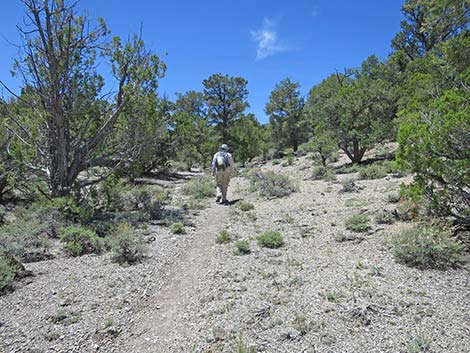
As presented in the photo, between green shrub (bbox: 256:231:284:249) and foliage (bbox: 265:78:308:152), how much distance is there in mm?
31968

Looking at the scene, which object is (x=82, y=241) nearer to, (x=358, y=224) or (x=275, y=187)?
(x=358, y=224)

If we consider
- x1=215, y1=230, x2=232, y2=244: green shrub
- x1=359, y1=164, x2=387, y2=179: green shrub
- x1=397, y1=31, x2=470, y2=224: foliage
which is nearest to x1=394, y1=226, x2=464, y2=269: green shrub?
x1=397, y1=31, x2=470, y2=224: foliage

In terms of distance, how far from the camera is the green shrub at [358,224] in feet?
23.4

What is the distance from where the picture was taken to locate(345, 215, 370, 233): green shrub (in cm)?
714

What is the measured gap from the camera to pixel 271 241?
22.7 feet

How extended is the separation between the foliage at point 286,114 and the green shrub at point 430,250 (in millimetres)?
33124

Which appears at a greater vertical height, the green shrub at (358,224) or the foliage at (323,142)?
the foliage at (323,142)

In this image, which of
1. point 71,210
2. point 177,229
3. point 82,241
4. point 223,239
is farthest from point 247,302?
point 71,210

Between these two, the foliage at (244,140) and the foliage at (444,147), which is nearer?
the foliage at (444,147)

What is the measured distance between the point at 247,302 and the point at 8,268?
4193mm

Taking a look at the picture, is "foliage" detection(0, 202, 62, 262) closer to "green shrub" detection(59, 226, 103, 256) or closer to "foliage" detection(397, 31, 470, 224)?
"green shrub" detection(59, 226, 103, 256)

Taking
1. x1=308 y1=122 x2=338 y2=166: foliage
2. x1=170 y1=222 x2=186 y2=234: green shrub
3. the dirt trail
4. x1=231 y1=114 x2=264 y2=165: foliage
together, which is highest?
x1=231 y1=114 x2=264 y2=165: foliage

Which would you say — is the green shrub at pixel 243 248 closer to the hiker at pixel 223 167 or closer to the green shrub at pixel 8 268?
the green shrub at pixel 8 268

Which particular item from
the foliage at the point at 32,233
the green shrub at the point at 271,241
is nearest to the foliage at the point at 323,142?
the green shrub at the point at 271,241
